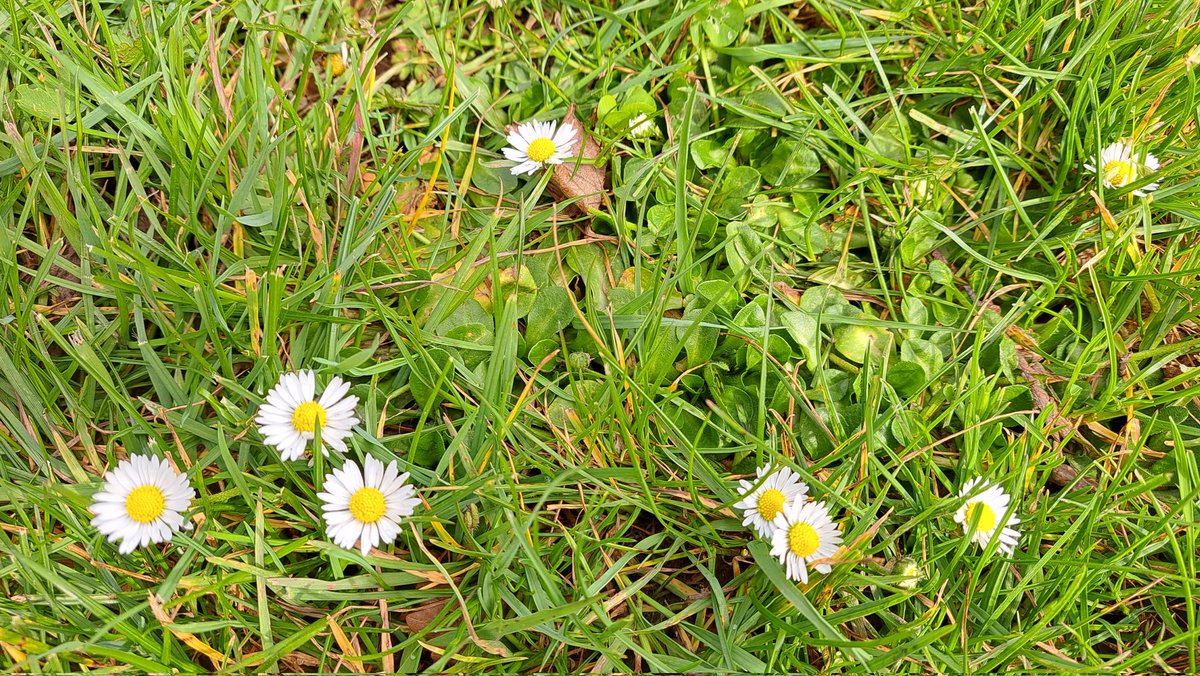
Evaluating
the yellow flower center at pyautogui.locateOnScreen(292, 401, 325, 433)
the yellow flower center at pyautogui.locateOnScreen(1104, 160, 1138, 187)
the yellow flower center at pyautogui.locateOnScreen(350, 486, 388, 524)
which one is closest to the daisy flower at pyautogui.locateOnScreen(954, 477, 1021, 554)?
the yellow flower center at pyautogui.locateOnScreen(1104, 160, 1138, 187)

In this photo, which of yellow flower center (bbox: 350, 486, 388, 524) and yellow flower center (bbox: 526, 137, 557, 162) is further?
yellow flower center (bbox: 526, 137, 557, 162)

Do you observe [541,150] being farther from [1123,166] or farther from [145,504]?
[1123,166]

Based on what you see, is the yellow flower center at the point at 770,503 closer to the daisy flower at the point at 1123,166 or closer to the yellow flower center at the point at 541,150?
the yellow flower center at the point at 541,150

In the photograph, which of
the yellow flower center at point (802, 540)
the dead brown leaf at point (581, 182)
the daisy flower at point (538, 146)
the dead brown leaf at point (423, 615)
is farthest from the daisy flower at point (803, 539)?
the daisy flower at point (538, 146)

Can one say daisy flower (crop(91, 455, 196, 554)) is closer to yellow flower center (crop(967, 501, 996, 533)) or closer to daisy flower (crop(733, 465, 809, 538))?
daisy flower (crop(733, 465, 809, 538))

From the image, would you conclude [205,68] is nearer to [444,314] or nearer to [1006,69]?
[444,314]

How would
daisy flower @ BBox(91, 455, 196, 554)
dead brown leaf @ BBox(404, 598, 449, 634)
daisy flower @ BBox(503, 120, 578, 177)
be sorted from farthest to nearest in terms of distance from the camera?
1. daisy flower @ BBox(503, 120, 578, 177)
2. dead brown leaf @ BBox(404, 598, 449, 634)
3. daisy flower @ BBox(91, 455, 196, 554)

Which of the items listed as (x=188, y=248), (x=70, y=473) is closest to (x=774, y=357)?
(x=188, y=248)
